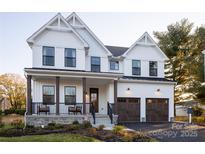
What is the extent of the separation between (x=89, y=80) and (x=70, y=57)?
1694mm

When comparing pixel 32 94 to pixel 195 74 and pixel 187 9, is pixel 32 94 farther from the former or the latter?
pixel 195 74

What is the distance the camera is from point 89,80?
1413cm

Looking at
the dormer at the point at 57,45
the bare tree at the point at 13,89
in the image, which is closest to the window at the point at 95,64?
the dormer at the point at 57,45

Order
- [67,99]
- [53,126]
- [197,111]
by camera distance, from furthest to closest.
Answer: [197,111] → [67,99] → [53,126]

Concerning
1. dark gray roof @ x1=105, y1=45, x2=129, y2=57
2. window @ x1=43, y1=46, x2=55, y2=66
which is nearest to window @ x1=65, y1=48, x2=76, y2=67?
window @ x1=43, y1=46, x2=55, y2=66

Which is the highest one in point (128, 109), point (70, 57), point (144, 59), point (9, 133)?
point (144, 59)

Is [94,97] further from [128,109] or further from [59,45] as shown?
[59,45]

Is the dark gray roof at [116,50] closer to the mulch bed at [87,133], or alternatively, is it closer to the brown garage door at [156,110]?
the brown garage door at [156,110]

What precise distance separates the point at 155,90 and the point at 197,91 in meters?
3.18

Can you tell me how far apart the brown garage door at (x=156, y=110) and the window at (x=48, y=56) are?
634 centimetres

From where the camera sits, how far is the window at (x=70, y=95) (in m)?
13.8

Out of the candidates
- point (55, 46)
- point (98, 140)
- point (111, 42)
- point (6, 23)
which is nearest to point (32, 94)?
point (55, 46)

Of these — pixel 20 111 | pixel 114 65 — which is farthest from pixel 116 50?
pixel 20 111
